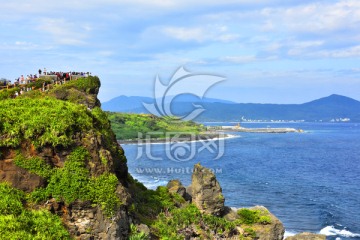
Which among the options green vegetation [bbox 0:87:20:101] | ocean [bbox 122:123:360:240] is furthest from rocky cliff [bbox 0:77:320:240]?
ocean [bbox 122:123:360:240]

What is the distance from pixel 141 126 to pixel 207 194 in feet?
450

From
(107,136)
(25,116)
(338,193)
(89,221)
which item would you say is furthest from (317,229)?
(25,116)

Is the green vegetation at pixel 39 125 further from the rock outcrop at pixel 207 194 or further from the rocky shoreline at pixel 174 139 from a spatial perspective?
the rocky shoreline at pixel 174 139

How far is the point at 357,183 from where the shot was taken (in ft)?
238

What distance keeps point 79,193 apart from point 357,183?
66.5 meters

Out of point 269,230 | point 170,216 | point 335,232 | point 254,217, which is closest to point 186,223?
point 170,216

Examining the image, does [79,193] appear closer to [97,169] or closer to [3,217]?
[97,169]

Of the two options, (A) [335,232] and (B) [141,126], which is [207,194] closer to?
(A) [335,232]

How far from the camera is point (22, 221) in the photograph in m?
16.9

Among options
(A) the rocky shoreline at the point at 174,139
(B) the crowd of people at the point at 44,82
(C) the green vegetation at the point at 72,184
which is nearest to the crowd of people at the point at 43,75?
(B) the crowd of people at the point at 44,82

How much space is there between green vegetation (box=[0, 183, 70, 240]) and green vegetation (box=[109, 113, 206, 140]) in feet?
415

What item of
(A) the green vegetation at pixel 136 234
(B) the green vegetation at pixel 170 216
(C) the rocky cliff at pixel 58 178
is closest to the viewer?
(C) the rocky cliff at pixel 58 178

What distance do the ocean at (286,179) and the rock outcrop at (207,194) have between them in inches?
573

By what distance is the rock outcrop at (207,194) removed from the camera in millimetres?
30742
